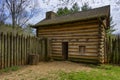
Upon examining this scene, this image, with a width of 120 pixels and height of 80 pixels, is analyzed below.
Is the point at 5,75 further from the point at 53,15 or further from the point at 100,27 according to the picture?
the point at 53,15

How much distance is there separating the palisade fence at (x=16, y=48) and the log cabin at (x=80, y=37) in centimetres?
211

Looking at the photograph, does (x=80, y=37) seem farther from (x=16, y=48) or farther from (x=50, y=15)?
(x=50, y=15)

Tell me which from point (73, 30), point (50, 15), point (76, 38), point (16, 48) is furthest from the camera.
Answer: point (50, 15)

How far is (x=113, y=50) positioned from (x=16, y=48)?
24.2 ft

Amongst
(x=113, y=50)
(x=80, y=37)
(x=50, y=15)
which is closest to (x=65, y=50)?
(x=80, y=37)

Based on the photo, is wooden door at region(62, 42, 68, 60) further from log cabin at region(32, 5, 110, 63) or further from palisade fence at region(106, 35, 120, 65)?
palisade fence at region(106, 35, 120, 65)

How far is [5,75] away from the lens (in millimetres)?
10008

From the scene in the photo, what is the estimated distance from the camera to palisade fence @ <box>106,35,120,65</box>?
1468 cm

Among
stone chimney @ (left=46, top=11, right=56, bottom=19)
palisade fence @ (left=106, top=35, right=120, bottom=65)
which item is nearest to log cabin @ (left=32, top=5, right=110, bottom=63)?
palisade fence @ (left=106, top=35, right=120, bottom=65)

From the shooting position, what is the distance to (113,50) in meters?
14.8

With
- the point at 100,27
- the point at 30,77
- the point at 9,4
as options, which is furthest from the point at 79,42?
the point at 9,4

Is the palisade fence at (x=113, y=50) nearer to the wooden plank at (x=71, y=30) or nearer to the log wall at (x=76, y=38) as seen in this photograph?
the log wall at (x=76, y=38)

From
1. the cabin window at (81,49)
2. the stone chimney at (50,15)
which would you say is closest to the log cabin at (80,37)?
the cabin window at (81,49)

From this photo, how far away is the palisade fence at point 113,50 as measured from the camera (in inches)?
578
